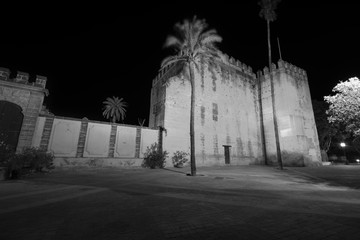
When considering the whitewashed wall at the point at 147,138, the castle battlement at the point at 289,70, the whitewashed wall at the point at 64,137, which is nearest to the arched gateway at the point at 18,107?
the whitewashed wall at the point at 64,137

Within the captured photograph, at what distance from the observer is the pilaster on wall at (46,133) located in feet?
49.2

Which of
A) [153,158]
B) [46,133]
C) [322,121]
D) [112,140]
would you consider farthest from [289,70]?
[46,133]

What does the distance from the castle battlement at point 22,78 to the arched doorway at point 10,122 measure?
181 cm

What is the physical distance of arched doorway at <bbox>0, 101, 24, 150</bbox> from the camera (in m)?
12.5

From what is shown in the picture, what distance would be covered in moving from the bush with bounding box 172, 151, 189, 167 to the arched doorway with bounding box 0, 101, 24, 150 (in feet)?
45.3

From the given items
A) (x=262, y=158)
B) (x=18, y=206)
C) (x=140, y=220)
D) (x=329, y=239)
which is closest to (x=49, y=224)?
(x=140, y=220)

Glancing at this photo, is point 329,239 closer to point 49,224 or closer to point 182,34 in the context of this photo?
point 49,224

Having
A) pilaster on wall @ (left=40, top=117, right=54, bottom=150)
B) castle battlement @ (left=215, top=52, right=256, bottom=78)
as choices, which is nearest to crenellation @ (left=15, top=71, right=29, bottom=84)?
pilaster on wall @ (left=40, top=117, right=54, bottom=150)

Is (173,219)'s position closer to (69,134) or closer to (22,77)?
(69,134)

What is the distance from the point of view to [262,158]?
2739cm

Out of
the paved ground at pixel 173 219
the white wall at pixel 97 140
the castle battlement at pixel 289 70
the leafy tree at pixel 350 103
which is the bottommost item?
the paved ground at pixel 173 219

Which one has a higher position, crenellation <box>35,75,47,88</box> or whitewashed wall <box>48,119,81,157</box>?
crenellation <box>35,75,47,88</box>

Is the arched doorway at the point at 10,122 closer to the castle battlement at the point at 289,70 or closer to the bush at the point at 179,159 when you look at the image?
the bush at the point at 179,159

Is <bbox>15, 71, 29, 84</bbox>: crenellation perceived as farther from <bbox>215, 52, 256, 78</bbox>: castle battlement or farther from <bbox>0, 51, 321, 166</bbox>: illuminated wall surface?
<bbox>215, 52, 256, 78</bbox>: castle battlement
